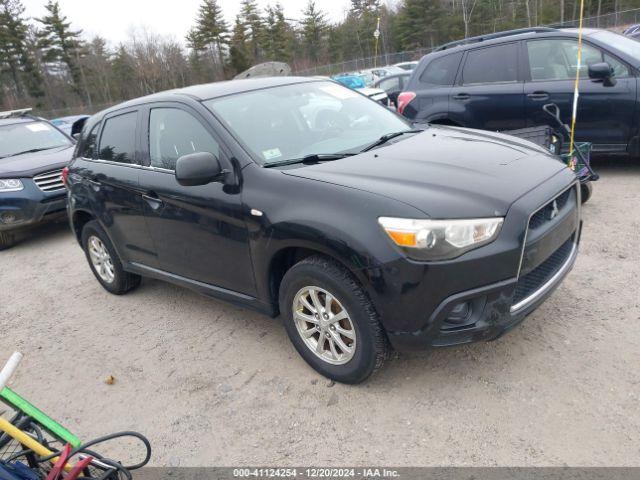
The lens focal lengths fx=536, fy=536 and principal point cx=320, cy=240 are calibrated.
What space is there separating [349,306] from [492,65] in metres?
5.29

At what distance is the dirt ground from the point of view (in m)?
2.68

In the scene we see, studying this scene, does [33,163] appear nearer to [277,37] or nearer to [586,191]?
[586,191]

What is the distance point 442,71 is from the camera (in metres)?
7.43

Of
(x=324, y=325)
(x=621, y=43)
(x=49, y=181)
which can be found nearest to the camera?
(x=324, y=325)

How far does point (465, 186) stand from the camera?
286 cm

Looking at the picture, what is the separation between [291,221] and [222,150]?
795 mm

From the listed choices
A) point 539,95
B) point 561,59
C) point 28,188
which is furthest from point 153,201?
point 561,59

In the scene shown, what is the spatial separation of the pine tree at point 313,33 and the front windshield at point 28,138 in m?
60.7

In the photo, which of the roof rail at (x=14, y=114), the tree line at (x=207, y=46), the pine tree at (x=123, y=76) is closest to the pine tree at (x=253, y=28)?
the tree line at (x=207, y=46)

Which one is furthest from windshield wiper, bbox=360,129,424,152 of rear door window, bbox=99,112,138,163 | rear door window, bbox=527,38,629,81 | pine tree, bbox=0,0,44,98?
pine tree, bbox=0,0,44,98

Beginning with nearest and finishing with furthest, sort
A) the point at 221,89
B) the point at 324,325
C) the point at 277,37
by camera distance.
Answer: the point at 324,325 < the point at 221,89 < the point at 277,37

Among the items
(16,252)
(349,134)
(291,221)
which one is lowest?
(16,252)

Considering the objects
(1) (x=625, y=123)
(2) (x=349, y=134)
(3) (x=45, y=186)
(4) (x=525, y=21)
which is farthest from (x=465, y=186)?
(4) (x=525, y=21)

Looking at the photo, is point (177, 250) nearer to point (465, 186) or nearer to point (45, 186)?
point (465, 186)
